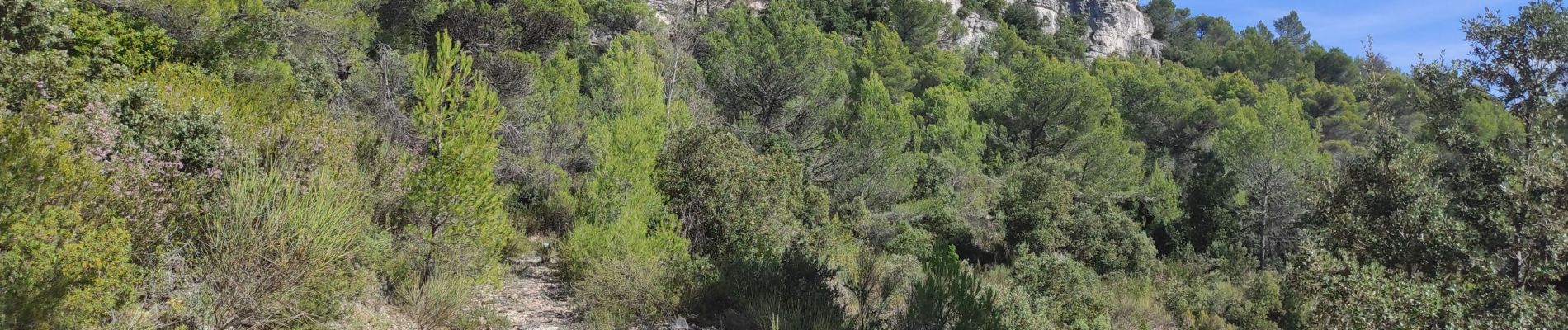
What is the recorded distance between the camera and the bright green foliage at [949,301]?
582 centimetres

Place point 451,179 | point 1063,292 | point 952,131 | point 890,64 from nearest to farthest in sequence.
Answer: point 451,179 < point 1063,292 < point 952,131 < point 890,64

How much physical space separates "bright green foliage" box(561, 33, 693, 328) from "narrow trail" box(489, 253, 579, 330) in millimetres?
284

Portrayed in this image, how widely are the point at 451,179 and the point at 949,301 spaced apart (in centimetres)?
460

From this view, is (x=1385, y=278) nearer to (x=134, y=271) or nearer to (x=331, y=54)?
(x=134, y=271)

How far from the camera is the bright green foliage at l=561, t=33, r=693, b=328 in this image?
25.4 ft

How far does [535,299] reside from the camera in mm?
8633

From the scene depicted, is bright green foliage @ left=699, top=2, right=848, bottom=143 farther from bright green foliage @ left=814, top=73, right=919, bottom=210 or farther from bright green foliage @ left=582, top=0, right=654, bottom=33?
bright green foliage @ left=582, top=0, right=654, bottom=33

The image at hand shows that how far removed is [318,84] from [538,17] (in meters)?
6.17

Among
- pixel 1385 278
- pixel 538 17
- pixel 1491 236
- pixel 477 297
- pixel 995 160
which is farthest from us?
pixel 995 160

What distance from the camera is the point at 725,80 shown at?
16.8 meters

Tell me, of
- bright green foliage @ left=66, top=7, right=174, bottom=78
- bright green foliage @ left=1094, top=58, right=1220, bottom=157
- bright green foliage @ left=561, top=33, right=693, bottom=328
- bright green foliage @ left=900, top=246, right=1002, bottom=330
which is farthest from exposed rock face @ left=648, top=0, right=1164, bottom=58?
bright green foliage @ left=66, top=7, right=174, bottom=78

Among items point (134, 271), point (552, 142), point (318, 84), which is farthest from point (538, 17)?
point (134, 271)

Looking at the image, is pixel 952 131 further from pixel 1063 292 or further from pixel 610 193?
pixel 610 193

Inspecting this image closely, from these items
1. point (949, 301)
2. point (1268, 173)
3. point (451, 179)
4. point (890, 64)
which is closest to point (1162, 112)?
point (1268, 173)
